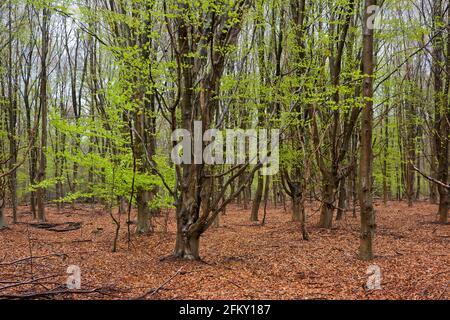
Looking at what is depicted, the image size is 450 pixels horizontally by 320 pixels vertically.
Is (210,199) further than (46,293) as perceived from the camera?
Yes

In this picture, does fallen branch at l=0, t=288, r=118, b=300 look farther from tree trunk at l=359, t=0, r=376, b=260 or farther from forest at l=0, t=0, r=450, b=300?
tree trunk at l=359, t=0, r=376, b=260

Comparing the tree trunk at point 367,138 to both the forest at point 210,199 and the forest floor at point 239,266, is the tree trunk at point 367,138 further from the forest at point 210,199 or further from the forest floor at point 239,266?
the forest floor at point 239,266

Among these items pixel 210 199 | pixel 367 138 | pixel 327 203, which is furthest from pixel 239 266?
pixel 327 203

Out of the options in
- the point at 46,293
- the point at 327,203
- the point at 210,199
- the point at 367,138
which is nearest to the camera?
the point at 46,293

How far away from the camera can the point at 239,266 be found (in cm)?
750

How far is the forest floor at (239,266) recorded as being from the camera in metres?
5.51

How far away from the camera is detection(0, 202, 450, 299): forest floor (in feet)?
18.1

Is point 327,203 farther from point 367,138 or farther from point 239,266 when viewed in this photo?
point 239,266

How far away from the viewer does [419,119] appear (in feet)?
51.6

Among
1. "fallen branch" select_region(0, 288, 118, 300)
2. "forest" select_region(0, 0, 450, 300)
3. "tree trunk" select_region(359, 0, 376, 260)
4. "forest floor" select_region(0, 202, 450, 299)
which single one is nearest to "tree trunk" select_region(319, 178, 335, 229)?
"forest" select_region(0, 0, 450, 300)

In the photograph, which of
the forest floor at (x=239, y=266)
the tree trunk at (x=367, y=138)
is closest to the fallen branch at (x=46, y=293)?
the forest floor at (x=239, y=266)
